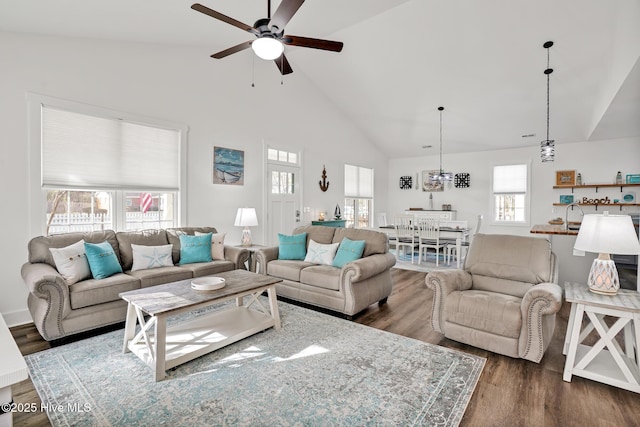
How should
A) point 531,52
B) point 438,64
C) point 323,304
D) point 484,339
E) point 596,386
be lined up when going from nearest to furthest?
point 596,386 < point 484,339 < point 323,304 < point 531,52 < point 438,64

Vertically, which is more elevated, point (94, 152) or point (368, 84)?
point (368, 84)

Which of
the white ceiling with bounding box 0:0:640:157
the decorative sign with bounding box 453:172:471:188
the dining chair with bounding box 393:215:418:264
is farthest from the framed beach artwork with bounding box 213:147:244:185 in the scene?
the decorative sign with bounding box 453:172:471:188

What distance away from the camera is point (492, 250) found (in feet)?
10.6

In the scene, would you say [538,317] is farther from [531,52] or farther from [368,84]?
[368,84]

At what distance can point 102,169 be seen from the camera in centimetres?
389

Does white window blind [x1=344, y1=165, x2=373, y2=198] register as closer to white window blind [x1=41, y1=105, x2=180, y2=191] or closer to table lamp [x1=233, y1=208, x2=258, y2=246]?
table lamp [x1=233, y1=208, x2=258, y2=246]

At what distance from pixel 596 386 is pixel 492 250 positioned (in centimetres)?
130

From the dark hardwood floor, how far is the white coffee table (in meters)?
0.65

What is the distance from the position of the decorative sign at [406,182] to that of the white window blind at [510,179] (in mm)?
2123

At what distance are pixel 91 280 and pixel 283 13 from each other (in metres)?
2.96

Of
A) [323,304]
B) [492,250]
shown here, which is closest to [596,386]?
[492,250]

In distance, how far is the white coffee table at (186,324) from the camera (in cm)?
230

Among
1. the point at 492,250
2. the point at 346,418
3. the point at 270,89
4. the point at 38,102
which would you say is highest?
the point at 270,89

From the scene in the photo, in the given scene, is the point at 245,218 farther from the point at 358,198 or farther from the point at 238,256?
the point at 358,198
